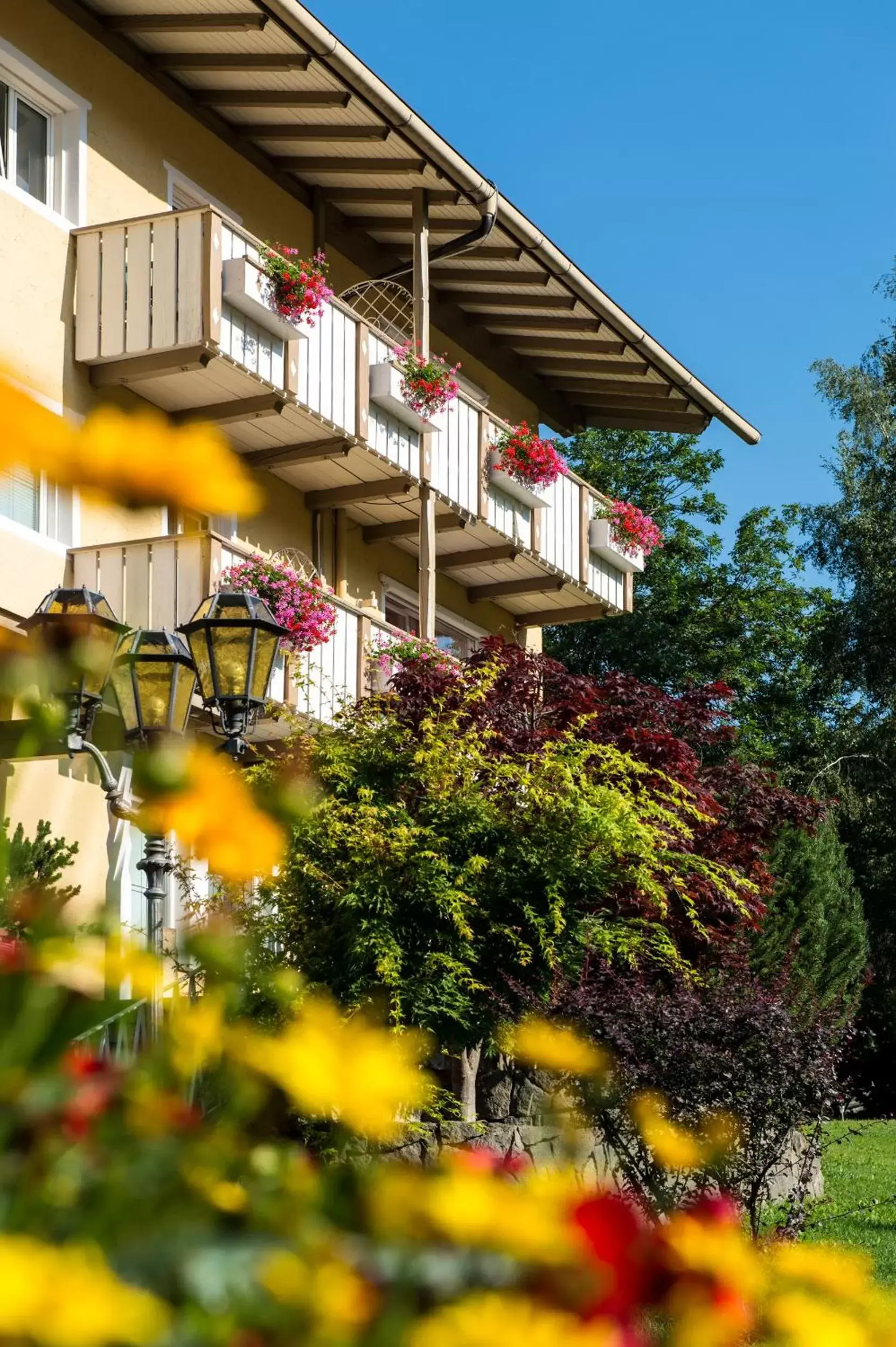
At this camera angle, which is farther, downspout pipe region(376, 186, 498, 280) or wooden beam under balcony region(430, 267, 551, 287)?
wooden beam under balcony region(430, 267, 551, 287)

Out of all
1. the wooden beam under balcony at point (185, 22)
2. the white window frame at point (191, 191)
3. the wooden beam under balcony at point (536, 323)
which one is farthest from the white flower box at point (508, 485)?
the wooden beam under balcony at point (185, 22)

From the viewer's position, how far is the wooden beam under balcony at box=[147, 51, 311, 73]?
14609 mm

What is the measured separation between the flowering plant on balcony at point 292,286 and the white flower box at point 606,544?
6.53m

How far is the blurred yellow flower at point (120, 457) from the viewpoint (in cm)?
131

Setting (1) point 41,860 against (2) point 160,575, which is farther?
(2) point 160,575

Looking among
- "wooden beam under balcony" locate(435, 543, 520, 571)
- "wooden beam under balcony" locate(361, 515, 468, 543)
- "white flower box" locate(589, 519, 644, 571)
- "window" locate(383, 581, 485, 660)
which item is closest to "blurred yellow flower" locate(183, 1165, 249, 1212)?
"wooden beam under balcony" locate(361, 515, 468, 543)

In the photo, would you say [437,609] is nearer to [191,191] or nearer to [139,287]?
[191,191]

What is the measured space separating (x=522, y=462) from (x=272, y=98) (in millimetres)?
4520

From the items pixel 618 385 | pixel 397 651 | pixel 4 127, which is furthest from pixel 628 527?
pixel 4 127

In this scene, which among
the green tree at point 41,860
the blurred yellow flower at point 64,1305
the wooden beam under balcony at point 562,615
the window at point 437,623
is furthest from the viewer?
the wooden beam under balcony at point 562,615

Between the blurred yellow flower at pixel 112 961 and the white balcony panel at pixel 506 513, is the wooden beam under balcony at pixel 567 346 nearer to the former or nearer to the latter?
the white balcony panel at pixel 506 513

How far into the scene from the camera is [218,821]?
175 cm

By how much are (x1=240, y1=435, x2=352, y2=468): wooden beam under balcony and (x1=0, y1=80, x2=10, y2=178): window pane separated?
3.28 m

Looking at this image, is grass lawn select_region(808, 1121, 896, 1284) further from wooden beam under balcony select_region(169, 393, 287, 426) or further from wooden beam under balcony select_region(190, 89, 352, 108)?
wooden beam under balcony select_region(190, 89, 352, 108)
